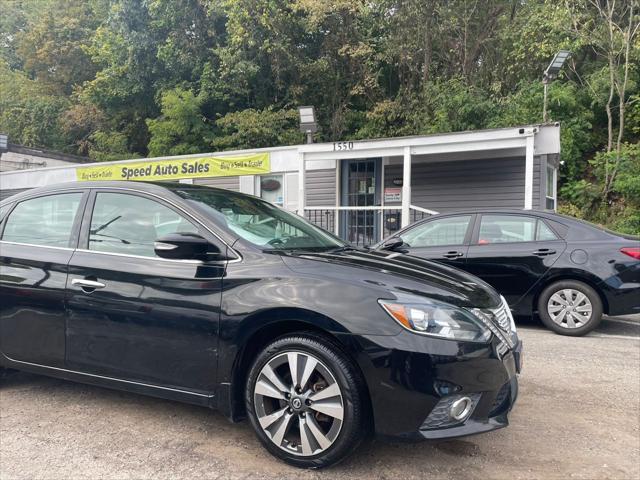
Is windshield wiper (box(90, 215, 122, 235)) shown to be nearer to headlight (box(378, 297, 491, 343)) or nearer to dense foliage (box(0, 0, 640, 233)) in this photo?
headlight (box(378, 297, 491, 343))

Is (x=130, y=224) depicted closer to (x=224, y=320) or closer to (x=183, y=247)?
Answer: (x=183, y=247)

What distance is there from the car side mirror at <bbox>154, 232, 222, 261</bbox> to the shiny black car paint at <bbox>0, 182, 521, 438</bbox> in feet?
0.20

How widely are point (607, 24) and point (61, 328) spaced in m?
17.9

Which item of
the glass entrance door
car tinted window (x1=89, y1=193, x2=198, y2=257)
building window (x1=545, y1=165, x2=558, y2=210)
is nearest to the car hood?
car tinted window (x1=89, y1=193, x2=198, y2=257)

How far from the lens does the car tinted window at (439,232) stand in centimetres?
631

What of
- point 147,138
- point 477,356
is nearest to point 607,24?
point 477,356

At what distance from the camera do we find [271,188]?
40.2 feet

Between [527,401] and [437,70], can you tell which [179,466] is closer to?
→ [527,401]

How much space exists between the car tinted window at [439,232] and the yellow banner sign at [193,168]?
6.20 m

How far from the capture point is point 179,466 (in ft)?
8.86

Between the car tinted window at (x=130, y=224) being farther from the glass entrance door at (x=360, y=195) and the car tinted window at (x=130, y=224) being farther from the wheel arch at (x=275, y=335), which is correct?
the glass entrance door at (x=360, y=195)

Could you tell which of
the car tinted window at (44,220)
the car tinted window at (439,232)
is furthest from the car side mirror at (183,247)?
the car tinted window at (439,232)

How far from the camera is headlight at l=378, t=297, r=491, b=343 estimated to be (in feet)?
8.14

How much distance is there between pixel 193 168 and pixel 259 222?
9.80 metres
